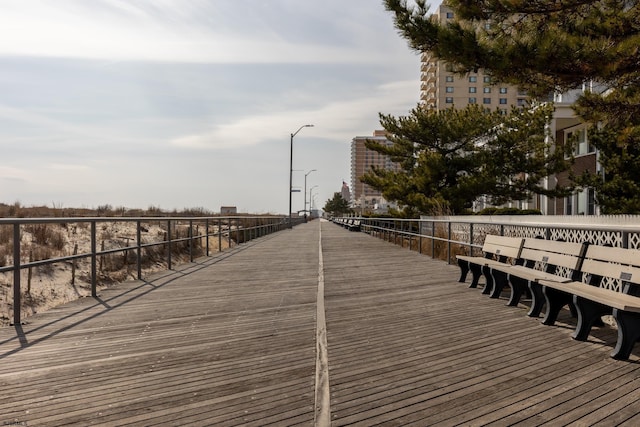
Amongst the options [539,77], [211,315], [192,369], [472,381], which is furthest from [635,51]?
[192,369]

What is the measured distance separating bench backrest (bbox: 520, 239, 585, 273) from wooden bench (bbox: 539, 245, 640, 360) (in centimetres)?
15

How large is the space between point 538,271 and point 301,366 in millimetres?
3732

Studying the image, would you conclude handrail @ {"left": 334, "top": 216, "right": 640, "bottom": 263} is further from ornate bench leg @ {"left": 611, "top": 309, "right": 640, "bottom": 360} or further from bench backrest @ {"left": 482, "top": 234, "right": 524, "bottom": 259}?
ornate bench leg @ {"left": 611, "top": 309, "right": 640, "bottom": 360}

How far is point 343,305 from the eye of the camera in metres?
6.57

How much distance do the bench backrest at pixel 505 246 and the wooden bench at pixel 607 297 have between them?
141cm

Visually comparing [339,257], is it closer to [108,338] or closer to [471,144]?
[108,338]

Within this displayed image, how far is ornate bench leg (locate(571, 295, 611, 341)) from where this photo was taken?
4.55 meters

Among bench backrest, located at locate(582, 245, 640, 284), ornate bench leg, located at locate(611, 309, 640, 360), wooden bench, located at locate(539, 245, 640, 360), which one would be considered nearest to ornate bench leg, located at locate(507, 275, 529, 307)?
wooden bench, located at locate(539, 245, 640, 360)

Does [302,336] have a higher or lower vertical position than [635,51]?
lower

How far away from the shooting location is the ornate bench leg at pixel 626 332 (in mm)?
4047

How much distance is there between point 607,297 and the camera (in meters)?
4.25

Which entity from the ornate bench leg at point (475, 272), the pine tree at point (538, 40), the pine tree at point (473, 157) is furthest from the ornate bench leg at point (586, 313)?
the pine tree at point (473, 157)

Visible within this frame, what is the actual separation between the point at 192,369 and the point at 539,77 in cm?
905

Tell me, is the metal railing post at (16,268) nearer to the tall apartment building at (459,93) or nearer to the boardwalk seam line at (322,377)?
the boardwalk seam line at (322,377)
